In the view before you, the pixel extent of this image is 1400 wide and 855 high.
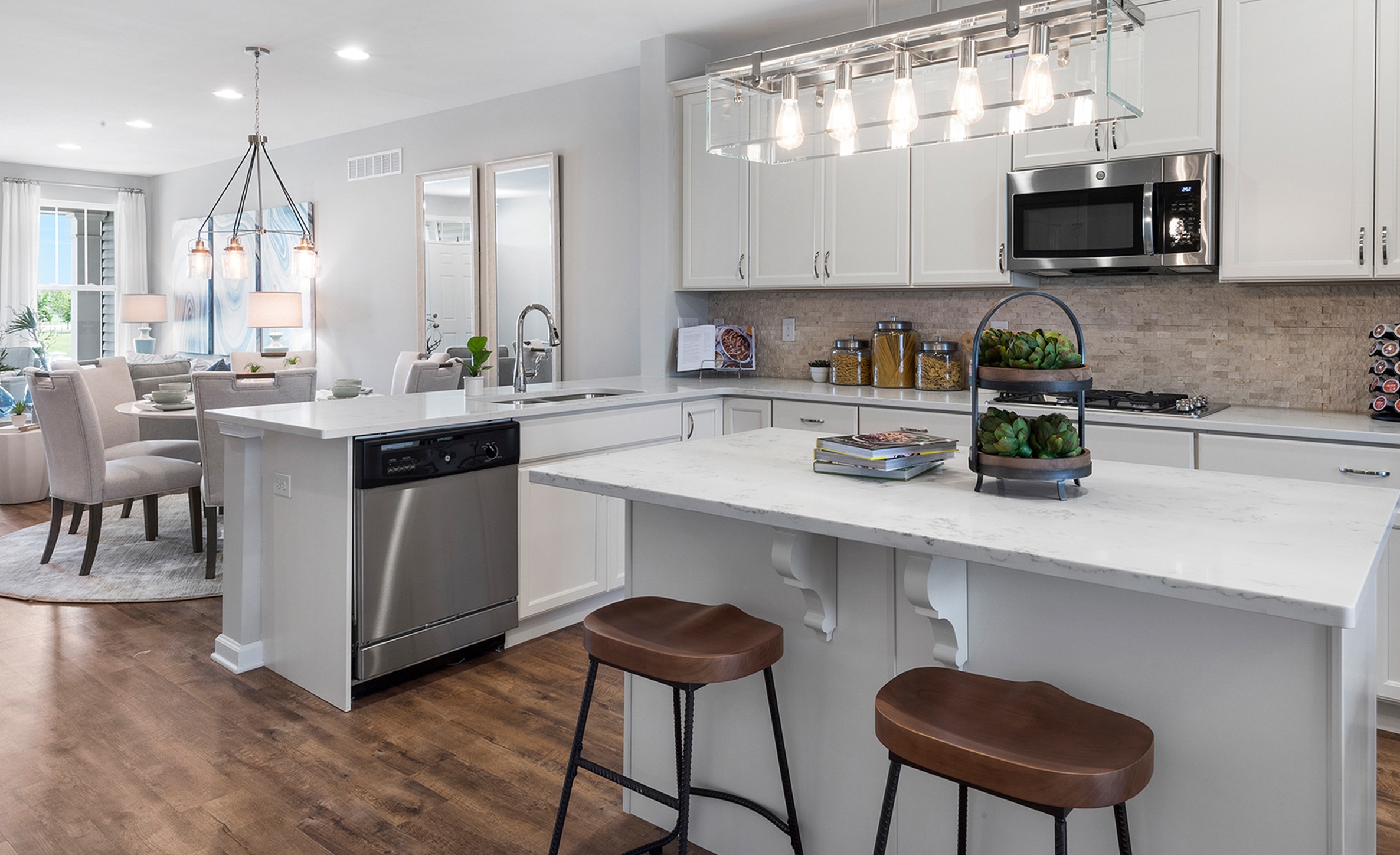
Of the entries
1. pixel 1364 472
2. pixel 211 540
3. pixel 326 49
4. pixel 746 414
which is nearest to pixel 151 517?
pixel 211 540

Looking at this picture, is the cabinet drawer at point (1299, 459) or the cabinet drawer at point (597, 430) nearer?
the cabinet drawer at point (1299, 459)

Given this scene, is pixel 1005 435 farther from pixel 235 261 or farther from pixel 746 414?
pixel 235 261

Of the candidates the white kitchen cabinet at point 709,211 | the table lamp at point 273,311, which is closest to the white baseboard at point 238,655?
the white kitchen cabinet at point 709,211

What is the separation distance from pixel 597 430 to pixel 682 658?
2038mm

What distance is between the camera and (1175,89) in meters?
3.21

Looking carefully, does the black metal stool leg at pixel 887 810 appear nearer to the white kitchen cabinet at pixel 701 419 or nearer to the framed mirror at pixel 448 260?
the white kitchen cabinet at pixel 701 419

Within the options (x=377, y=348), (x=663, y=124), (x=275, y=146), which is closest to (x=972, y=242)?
(x=663, y=124)

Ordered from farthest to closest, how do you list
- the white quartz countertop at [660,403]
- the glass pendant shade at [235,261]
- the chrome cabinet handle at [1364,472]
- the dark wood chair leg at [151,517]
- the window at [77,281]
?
the window at [77,281] → the glass pendant shade at [235,261] → the dark wood chair leg at [151,517] → the white quartz countertop at [660,403] → the chrome cabinet handle at [1364,472]

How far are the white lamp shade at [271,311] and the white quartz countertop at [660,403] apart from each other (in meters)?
3.52

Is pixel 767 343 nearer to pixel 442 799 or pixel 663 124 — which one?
pixel 663 124

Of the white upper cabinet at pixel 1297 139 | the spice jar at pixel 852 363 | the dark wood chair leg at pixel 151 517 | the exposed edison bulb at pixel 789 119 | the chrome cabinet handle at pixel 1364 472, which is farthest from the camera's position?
the dark wood chair leg at pixel 151 517

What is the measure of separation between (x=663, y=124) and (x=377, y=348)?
3.17m

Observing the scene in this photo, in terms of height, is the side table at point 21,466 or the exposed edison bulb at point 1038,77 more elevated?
the exposed edison bulb at point 1038,77

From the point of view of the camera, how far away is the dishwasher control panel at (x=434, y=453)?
9.19 ft
